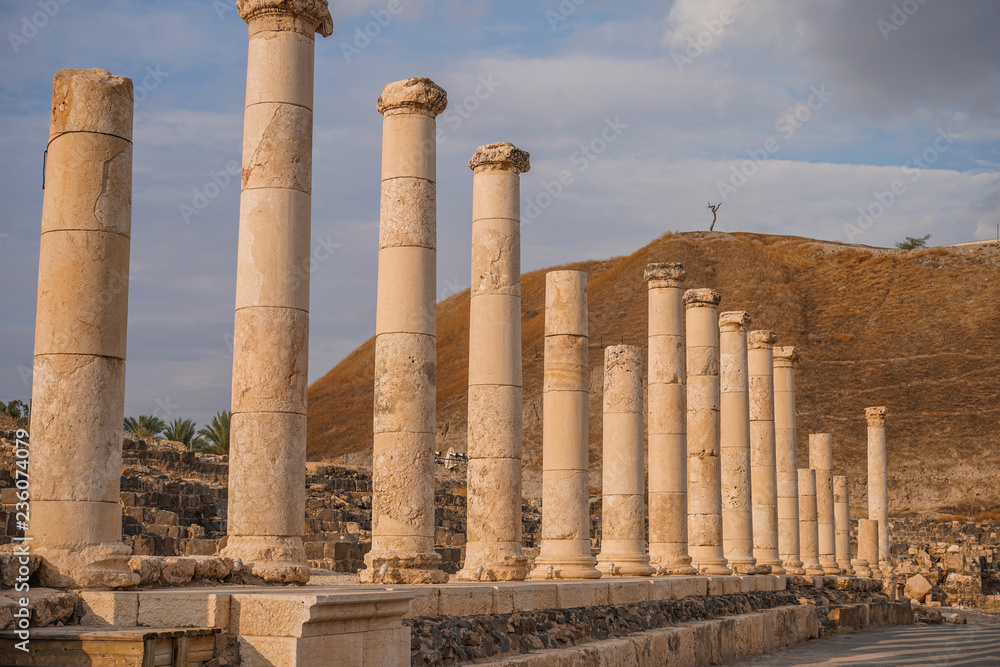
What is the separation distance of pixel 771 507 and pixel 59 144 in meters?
23.5

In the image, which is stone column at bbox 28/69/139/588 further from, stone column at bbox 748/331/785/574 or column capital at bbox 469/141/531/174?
stone column at bbox 748/331/785/574

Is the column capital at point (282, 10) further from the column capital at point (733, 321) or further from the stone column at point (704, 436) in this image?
the column capital at point (733, 321)

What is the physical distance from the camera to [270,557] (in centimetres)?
1155

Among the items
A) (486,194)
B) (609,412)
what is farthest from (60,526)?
(609,412)

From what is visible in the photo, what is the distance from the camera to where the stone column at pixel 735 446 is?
1063 inches

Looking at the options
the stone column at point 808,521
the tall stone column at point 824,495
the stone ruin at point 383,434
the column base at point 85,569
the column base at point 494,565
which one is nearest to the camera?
the column base at point 85,569

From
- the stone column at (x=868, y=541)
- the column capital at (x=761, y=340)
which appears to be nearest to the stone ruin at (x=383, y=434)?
the column capital at (x=761, y=340)

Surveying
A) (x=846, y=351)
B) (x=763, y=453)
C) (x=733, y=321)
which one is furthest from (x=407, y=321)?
(x=846, y=351)

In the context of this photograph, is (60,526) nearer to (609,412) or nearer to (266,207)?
(266,207)

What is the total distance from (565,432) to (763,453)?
12054 mm

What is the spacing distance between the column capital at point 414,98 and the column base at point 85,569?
7.92 meters

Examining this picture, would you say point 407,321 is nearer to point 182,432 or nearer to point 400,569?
point 400,569

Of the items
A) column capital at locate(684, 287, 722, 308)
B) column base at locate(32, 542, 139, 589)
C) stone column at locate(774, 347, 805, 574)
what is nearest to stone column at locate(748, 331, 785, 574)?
stone column at locate(774, 347, 805, 574)

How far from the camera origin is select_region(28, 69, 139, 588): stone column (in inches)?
378
